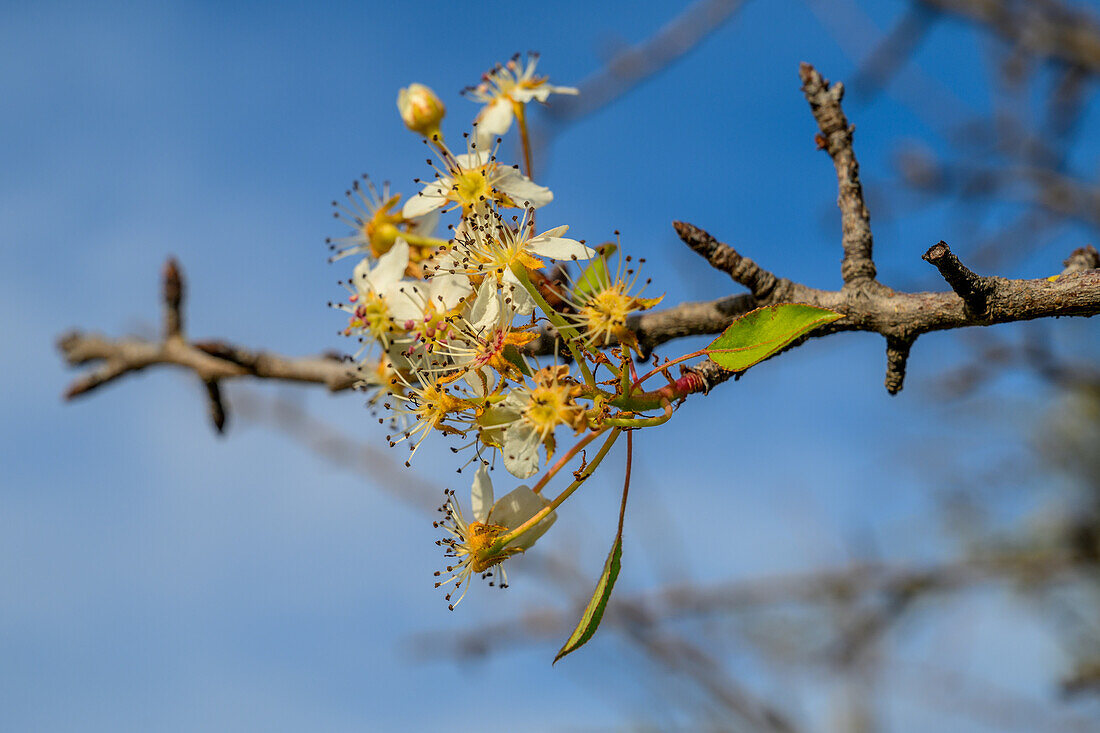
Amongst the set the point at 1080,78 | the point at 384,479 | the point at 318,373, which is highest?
the point at 1080,78

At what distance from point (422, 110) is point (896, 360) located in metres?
1.08

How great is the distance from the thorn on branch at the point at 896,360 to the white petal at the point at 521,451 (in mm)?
682

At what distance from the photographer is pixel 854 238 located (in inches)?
68.2

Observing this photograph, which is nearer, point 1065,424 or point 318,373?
point 318,373

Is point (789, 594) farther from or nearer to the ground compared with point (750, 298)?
farther from the ground

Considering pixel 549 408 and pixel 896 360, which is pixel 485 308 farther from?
pixel 896 360

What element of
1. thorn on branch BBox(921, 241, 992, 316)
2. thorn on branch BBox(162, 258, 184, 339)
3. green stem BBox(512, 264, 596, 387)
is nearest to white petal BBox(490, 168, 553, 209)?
green stem BBox(512, 264, 596, 387)

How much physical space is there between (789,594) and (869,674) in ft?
3.48

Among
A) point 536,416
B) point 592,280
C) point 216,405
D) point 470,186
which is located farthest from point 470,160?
point 216,405

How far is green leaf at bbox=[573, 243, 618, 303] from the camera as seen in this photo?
1568mm

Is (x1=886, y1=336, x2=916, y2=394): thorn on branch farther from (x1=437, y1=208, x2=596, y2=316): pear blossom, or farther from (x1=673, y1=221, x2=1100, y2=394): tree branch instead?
(x1=437, y1=208, x2=596, y2=316): pear blossom

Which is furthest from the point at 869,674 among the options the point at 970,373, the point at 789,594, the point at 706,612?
the point at 970,373

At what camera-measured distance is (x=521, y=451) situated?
1.45m

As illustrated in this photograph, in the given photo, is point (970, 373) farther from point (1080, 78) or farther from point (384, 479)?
point (384, 479)
